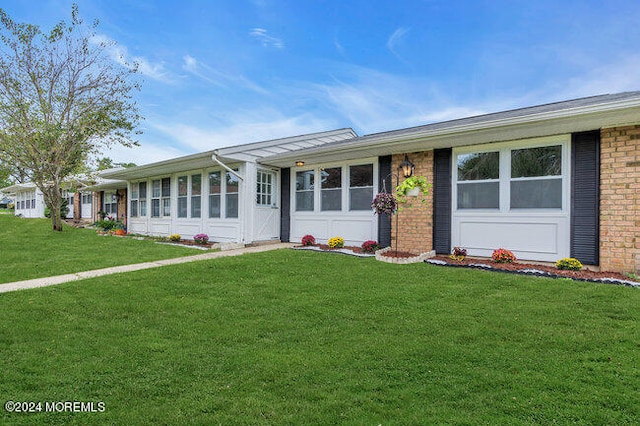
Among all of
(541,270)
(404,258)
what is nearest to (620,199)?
(541,270)

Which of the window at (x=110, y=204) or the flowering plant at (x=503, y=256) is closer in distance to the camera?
the flowering plant at (x=503, y=256)

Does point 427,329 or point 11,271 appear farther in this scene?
point 11,271

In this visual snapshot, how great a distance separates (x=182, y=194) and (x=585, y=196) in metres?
11.9

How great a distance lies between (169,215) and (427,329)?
12139mm

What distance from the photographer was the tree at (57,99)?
12.8 meters

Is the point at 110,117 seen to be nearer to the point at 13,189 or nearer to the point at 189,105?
the point at 189,105

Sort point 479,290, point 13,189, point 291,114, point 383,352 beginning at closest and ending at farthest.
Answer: point 383,352, point 479,290, point 291,114, point 13,189

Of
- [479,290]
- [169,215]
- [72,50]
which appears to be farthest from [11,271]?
[72,50]

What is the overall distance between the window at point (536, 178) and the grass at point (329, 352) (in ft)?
6.69

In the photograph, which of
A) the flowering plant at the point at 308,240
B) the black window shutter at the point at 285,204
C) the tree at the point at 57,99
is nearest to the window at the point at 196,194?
the black window shutter at the point at 285,204

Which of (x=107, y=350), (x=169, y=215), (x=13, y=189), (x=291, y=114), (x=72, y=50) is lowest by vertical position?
(x=107, y=350)

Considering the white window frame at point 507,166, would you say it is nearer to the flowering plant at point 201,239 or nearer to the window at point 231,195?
the window at point 231,195

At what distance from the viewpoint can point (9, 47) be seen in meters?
12.7

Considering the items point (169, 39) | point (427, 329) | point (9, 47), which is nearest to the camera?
point (427, 329)
